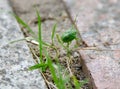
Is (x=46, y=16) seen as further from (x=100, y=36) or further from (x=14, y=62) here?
(x=14, y=62)

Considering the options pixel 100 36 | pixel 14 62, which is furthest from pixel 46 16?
pixel 14 62

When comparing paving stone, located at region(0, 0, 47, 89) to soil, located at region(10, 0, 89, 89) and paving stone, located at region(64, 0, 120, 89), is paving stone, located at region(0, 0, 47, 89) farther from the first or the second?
paving stone, located at region(64, 0, 120, 89)

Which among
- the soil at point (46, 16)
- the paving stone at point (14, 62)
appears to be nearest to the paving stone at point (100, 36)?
the soil at point (46, 16)

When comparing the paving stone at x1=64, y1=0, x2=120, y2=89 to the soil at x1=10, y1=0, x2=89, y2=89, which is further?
the soil at x1=10, y1=0, x2=89, y2=89

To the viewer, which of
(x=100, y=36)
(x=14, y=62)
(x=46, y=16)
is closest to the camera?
(x=14, y=62)

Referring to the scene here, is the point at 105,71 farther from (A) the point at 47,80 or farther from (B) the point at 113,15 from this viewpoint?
(B) the point at 113,15

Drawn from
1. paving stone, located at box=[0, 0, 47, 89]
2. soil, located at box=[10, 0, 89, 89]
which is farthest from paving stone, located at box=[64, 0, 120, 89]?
paving stone, located at box=[0, 0, 47, 89]
